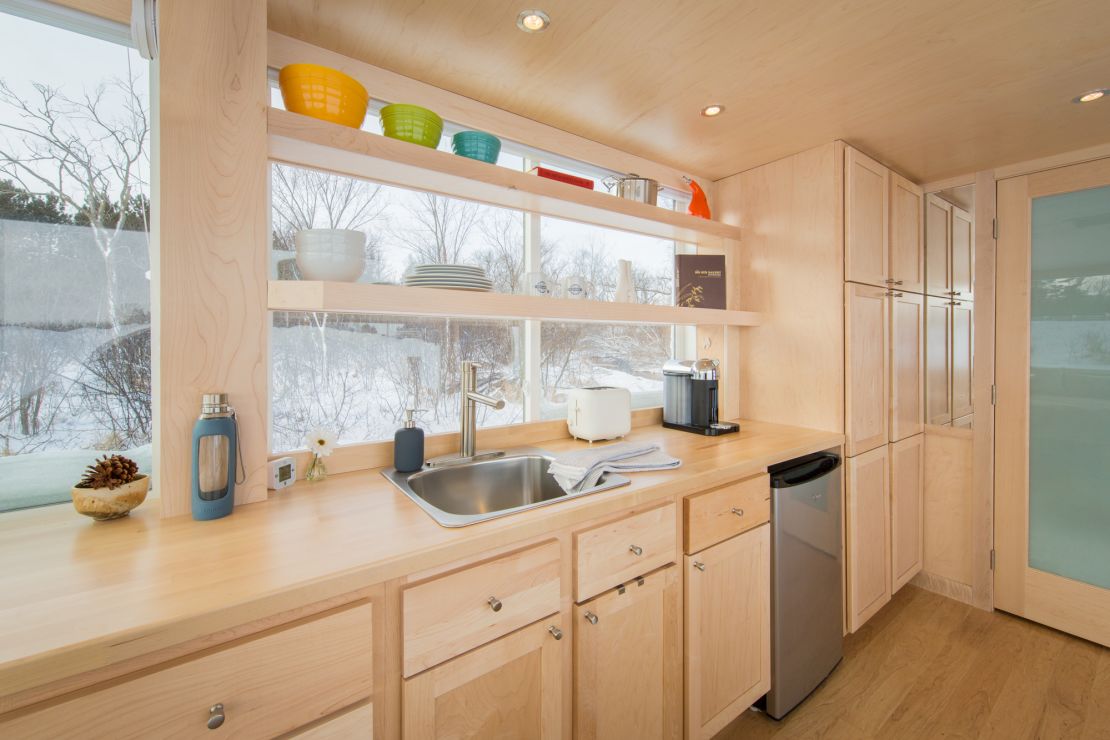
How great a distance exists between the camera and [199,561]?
33.8 inches

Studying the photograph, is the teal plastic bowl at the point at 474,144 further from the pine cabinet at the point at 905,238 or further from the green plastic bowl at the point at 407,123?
the pine cabinet at the point at 905,238

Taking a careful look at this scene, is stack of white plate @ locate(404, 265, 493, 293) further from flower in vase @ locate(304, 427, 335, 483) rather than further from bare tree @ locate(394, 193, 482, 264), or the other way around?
flower in vase @ locate(304, 427, 335, 483)

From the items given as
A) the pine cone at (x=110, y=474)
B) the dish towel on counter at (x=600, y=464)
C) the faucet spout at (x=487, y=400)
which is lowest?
the dish towel on counter at (x=600, y=464)

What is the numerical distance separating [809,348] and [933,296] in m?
1.05

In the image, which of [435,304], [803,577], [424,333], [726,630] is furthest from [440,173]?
[803,577]

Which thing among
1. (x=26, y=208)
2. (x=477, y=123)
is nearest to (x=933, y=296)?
(x=477, y=123)

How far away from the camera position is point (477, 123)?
1.72m

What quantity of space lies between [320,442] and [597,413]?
995mm

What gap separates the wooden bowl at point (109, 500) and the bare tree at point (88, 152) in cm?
45

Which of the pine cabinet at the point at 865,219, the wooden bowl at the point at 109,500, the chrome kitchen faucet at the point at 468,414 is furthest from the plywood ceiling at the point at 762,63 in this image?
the wooden bowl at the point at 109,500

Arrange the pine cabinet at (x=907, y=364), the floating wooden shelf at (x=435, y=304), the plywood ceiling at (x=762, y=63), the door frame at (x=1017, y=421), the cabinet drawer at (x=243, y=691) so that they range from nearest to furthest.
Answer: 1. the cabinet drawer at (x=243, y=691)
2. the floating wooden shelf at (x=435, y=304)
3. the plywood ceiling at (x=762, y=63)
4. the door frame at (x=1017, y=421)
5. the pine cabinet at (x=907, y=364)

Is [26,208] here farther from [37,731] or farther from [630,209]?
[630,209]

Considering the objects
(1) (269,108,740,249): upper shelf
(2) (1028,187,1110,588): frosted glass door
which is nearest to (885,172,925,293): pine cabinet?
(2) (1028,187,1110,588): frosted glass door

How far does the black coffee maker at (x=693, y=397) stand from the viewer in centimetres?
207
